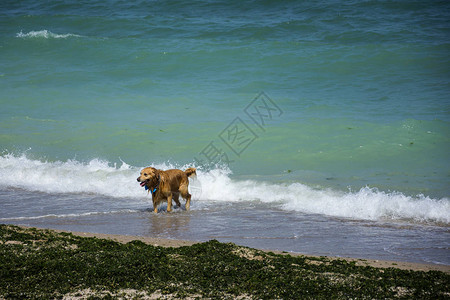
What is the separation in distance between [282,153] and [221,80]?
244 inches

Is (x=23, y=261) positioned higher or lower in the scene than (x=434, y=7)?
lower

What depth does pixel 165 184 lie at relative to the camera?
31.2 ft

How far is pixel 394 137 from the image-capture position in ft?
44.4

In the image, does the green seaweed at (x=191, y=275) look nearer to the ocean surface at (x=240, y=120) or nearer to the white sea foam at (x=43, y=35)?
the ocean surface at (x=240, y=120)

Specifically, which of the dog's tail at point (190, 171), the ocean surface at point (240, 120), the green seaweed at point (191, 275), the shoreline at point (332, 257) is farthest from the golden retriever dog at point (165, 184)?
the green seaweed at point (191, 275)

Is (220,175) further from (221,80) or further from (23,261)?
(221,80)

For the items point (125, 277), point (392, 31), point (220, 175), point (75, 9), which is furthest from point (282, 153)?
point (75, 9)

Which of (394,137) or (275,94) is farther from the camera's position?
Result: (275,94)

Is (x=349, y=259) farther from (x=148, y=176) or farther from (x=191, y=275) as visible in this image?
(x=148, y=176)

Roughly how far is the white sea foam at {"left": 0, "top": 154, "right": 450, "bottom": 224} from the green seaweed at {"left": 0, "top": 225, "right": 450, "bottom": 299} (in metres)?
3.20

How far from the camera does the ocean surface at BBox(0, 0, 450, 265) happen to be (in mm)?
9020

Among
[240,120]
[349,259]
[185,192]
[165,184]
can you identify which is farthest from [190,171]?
[240,120]

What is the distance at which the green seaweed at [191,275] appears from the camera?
5340 mm

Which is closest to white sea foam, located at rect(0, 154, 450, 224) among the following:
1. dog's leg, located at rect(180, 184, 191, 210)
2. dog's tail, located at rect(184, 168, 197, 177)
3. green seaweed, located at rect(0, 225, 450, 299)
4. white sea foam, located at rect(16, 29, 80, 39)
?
dog's tail, located at rect(184, 168, 197, 177)
